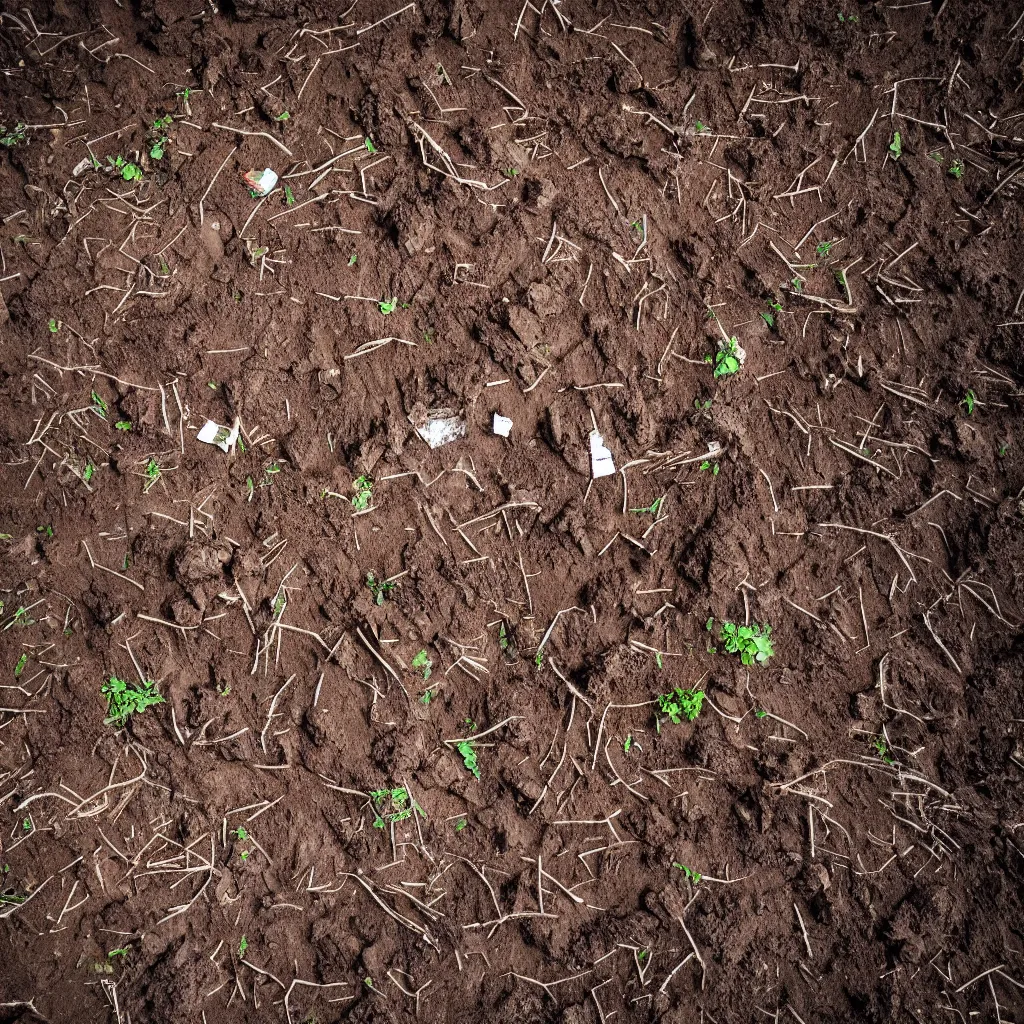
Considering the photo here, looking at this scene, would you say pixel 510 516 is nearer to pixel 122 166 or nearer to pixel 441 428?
pixel 441 428

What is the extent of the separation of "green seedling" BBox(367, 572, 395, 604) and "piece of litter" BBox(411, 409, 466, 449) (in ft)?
1.67

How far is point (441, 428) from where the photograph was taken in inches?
101

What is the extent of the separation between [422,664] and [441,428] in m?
0.84

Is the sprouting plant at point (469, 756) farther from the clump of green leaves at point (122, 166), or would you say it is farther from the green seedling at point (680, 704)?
the clump of green leaves at point (122, 166)

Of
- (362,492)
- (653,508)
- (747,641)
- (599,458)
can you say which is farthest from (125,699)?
(747,641)

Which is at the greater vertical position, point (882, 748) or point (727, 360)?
point (727, 360)

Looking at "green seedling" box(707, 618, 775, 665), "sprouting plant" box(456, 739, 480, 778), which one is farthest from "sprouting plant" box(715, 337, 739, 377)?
"sprouting plant" box(456, 739, 480, 778)

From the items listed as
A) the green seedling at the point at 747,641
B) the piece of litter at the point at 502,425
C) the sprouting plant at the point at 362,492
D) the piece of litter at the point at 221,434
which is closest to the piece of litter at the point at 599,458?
the piece of litter at the point at 502,425

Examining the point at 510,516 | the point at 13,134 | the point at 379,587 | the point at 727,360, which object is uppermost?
the point at 13,134

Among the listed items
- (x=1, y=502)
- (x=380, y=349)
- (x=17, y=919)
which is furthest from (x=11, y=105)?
(x=17, y=919)

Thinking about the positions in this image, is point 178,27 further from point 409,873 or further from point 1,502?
point 409,873

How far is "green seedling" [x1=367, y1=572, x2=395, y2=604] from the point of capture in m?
2.53

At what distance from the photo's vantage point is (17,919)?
2.46 m

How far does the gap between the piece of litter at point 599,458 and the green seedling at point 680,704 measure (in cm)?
81
